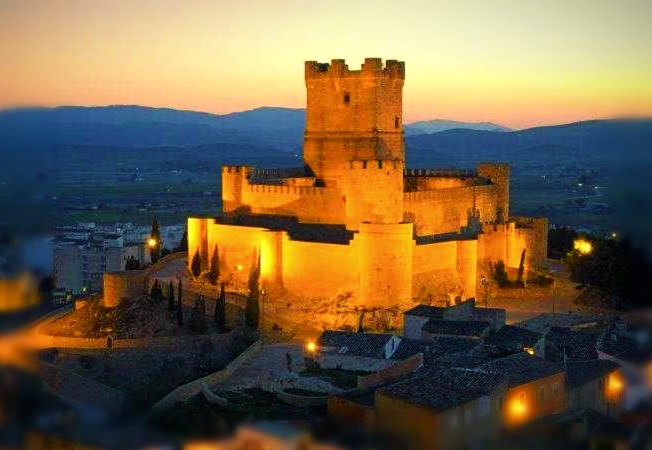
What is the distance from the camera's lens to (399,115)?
2723cm

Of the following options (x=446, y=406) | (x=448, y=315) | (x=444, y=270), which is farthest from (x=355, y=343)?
(x=446, y=406)

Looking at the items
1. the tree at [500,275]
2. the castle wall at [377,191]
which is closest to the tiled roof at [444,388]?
the castle wall at [377,191]

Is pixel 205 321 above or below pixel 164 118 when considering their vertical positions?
below

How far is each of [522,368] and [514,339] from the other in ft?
14.3

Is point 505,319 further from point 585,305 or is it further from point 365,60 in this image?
point 365,60

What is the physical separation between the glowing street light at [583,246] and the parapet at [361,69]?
7799 millimetres

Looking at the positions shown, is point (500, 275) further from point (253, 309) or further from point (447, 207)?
point (253, 309)

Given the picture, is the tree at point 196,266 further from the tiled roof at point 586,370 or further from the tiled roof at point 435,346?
the tiled roof at point 586,370

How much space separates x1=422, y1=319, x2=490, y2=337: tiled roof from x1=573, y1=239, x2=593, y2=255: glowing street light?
833 centimetres

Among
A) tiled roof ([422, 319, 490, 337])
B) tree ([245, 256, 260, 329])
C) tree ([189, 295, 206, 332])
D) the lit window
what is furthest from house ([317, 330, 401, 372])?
the lit window

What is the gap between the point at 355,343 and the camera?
61.4ft

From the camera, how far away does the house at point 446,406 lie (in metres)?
8.02

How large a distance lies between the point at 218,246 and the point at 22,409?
20.8 meters

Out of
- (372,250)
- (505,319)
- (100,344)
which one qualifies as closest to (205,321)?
(100,344)
